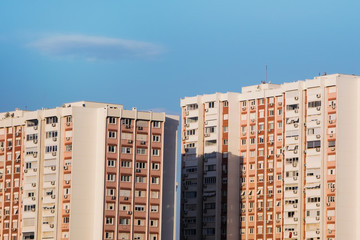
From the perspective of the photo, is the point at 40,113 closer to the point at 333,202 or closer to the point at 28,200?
the point at 28,200

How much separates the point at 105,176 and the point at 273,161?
76.5 ft

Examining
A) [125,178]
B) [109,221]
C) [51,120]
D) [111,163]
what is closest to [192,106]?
[51,120]

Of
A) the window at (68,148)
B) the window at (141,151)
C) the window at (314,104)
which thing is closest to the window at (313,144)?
the window at (314,104)

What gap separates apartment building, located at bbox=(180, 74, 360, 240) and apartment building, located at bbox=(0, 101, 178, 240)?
13.7m

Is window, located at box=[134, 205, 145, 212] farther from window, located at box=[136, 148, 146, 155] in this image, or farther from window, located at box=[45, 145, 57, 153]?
window, located at box=[45, 145, 57, 153]

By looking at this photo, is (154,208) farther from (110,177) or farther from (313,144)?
(313,144)

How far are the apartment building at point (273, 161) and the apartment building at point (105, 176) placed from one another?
44.9 feet

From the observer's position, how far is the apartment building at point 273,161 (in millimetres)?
131375

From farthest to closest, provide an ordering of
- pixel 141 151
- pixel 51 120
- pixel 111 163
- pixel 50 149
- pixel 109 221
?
pixel 51 120
pixel 50 149
pixel 141 151
pixel 111 163
pixel 109 221

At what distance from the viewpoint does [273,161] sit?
14225cm

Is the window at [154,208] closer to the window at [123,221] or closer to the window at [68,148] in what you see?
the window at [123,221]

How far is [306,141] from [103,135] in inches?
909

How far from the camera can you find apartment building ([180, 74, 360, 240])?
431 feet

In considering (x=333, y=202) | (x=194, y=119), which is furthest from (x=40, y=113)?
(x=333, y=202)
